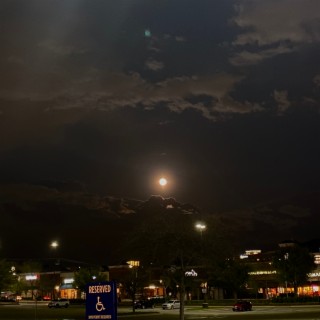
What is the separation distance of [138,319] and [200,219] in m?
26.5

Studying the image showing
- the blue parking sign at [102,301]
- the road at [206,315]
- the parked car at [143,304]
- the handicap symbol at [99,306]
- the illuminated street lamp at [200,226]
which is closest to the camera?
the blue parking sign at [102,301]

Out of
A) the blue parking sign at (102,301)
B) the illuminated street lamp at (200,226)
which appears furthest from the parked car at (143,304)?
the blue parking sign at (102,301)

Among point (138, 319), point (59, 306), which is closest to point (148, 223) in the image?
point (138, 319)

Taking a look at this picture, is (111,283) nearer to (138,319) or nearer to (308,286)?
(138,319)

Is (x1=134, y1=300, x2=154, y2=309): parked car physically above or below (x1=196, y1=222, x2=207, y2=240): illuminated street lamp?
below

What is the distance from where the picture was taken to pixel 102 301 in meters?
13.1

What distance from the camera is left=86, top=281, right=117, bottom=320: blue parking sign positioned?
42.1 feet

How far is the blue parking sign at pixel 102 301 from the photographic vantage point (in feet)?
42.1

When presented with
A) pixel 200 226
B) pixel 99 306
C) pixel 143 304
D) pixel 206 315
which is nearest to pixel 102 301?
pixel 99 306

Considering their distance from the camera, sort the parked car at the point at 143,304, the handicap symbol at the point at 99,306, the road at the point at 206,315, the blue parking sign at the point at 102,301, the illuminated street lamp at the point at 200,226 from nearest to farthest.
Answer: the blue parking sign at the point at 102,301
the handicap symbol at the point at 99,306
the illuminated street lamp at the point at 200,226
the road at the point at 206,315
the parked car at the point at 143,304

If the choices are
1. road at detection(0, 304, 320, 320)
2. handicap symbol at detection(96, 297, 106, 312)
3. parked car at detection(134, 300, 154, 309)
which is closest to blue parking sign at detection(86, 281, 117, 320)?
handicap symbol at detection(96, 297, 106, 312)

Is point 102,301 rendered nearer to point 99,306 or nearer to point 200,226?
point 99,306

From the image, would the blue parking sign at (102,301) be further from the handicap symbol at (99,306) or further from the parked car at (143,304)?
the parked car at (143,304)

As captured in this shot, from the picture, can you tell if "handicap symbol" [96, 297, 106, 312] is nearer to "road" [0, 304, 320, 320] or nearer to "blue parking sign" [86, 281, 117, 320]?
"blue parking sign" [86, 281, 117, 320]
